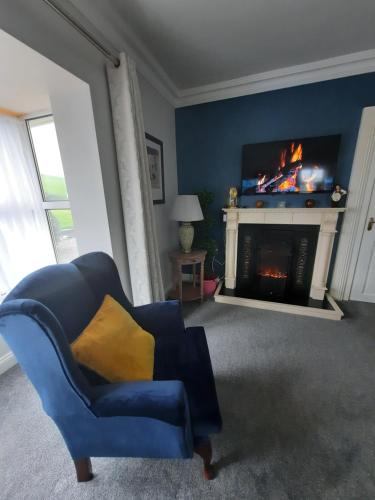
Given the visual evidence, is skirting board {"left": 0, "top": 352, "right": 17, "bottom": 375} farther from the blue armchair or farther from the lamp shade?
the lamp shade

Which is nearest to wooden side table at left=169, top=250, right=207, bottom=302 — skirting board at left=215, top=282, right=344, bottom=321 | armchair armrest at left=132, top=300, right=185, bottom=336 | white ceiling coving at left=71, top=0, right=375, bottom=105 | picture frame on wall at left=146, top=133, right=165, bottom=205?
skirting board at left=215, top=282, right=344, bottom=321

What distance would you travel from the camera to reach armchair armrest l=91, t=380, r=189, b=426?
70 cm

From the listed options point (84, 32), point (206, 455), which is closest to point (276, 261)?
point (206, 455)

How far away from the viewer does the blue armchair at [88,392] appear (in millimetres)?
682

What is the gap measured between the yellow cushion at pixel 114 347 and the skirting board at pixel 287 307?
153 cm

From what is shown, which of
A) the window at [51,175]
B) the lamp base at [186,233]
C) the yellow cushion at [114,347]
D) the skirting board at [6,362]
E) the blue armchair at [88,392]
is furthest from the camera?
the lamp base at [186,233]

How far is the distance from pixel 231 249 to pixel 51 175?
2.10 m

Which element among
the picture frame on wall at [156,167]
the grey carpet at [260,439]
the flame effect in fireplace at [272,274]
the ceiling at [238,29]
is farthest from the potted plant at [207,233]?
the ceiling at [238,29]

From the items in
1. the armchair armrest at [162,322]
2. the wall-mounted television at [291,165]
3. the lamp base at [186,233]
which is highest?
the wall-mounted television at [291,165]

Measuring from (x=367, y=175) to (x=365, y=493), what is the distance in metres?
2.44

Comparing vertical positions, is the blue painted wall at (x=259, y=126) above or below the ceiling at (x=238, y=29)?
below

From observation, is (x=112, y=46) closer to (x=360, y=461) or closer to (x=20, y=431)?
(x=20, y=431)

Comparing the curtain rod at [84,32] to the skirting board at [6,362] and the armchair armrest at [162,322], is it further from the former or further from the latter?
the skirting board at [6,362]

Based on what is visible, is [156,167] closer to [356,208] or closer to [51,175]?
[51,175]
